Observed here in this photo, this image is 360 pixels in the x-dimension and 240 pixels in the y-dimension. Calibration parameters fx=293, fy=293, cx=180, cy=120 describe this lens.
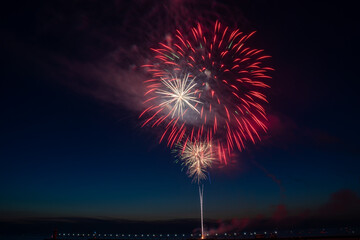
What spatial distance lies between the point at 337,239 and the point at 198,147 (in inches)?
701

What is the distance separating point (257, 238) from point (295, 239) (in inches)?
258

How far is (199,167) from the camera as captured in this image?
3647cm

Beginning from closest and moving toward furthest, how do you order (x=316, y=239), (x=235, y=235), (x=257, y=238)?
(x=316, y=239) < (x=257, y=238) < (x=235, y=235)

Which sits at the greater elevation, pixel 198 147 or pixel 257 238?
pixel 198 147

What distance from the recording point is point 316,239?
97.1 ft

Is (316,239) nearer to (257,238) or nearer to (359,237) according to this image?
(359,237)

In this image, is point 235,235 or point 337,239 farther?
point 235,235

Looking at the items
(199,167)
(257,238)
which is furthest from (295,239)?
(199,167)

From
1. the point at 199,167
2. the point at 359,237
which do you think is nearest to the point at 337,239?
the point at 359,237

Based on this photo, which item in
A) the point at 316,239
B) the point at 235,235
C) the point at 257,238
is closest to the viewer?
the point at 316,239

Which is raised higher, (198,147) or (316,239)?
(198,147)

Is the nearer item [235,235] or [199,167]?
[199,167]

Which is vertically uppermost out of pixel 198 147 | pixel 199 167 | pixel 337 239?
pixel 198 147

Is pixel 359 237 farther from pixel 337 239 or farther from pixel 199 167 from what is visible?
pixel 199 167
